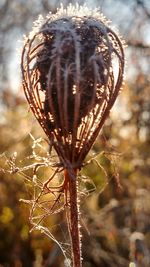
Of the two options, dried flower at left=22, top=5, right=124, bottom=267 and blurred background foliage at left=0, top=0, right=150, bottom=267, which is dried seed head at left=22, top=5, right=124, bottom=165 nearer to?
dried flower at left=22, top=5, right=124, bottom=267

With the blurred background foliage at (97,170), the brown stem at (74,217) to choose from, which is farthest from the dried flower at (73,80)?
the blurred background foliage at (97,170)

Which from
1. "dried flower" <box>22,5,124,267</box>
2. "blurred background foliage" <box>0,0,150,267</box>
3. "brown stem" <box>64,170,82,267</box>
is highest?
"blurred background foliage" <box>0,0,150,267</box>

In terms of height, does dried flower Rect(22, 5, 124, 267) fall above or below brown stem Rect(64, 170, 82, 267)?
above

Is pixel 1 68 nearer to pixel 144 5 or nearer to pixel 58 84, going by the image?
pixel 144 5

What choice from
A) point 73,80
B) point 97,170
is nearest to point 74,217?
point 73,80

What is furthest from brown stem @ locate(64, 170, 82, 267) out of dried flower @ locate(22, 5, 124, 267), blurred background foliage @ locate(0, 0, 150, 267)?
blurred background foliage @ locate(0, 0, 150, 267)
